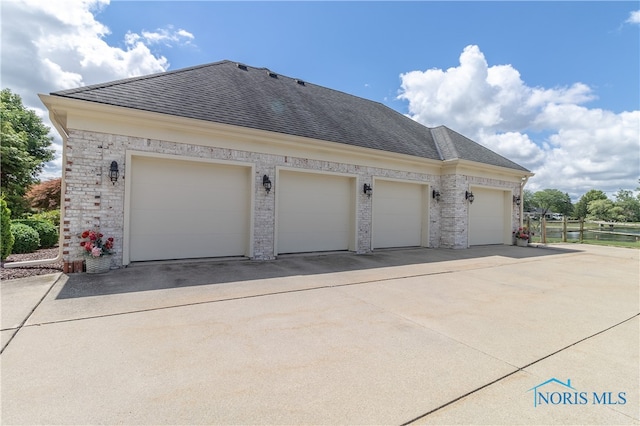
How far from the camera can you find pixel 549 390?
2307 millimetres

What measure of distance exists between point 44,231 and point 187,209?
6102 millimetres

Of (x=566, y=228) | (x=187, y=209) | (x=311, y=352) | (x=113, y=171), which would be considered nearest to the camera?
(x=311, y=352)

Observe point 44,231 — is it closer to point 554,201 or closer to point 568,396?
point 568,396

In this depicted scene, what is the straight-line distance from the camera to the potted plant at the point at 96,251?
5.56m

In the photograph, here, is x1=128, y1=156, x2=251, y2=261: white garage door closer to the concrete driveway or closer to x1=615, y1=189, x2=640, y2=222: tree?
the concrete driveway

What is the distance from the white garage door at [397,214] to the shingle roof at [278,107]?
134 centimetres

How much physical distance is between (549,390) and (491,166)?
36.3ft

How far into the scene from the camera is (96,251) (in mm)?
5531

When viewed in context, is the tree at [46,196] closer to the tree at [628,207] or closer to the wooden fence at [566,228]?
the wooden fence at [566,228]

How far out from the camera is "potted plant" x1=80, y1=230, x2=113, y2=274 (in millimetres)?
5562

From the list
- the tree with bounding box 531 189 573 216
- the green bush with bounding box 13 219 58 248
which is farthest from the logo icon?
the tree with bounding box 531 189 573 216

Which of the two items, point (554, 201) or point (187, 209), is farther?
point (554, 201)

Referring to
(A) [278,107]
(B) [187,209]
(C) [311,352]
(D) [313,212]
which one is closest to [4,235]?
(B) [187,209]

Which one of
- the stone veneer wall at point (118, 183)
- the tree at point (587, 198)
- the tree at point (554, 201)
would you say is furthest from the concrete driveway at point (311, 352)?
the tree at point (554, 201)
